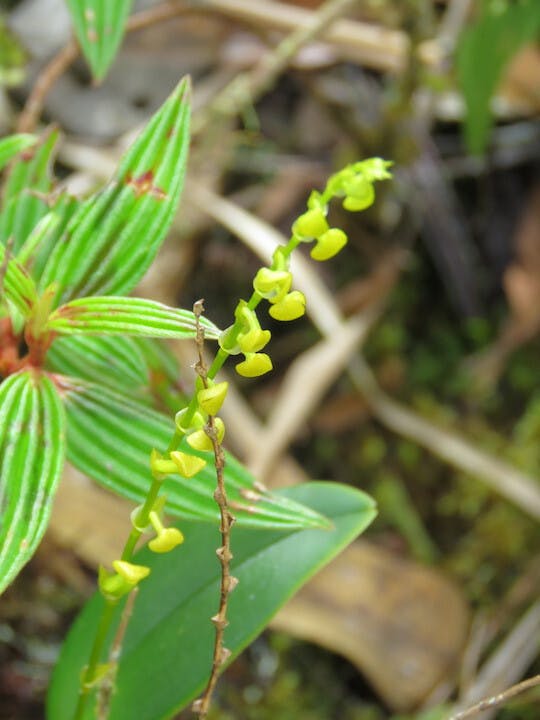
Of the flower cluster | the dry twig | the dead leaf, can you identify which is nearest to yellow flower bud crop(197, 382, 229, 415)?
the flower cluster

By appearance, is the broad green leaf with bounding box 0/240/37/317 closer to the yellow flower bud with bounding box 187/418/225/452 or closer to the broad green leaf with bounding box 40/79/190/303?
the broad green leaf with bounding box 40/79/190/303

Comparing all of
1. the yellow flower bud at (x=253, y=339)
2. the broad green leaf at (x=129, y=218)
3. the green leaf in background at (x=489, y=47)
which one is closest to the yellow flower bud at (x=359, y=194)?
the yellow flower bud at (x=253, y=339)

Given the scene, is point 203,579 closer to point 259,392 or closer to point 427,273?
point 259,392

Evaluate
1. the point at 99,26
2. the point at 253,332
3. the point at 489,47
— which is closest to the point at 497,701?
the point at 253,332

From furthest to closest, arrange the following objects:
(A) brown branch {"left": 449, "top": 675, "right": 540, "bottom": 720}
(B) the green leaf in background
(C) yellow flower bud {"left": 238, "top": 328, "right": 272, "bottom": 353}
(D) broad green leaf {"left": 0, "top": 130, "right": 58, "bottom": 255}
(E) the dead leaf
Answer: (B) the green leaf in background, (E) the dead leaf, (D) broad green leaf {"left": 0, "top": 130, "right": 58, "bottom": 255}, (A) brown branch {"left": 449, "top": 675, "right": 540, "bottom": 720}, (C) yellow flower bud {"left": 238, "top": 328, "right": 272, "bottom": 353}

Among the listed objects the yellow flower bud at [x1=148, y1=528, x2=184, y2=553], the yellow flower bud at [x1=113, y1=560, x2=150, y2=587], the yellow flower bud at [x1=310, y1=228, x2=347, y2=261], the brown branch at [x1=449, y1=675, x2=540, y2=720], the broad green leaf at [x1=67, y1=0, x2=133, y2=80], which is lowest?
the brown branch at [x1=449, y1=675, x2=540, y2=720]

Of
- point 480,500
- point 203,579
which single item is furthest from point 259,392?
point 203,579

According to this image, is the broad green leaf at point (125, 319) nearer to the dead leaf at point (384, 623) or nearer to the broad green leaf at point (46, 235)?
the broad green leaf at point (46, 235)
